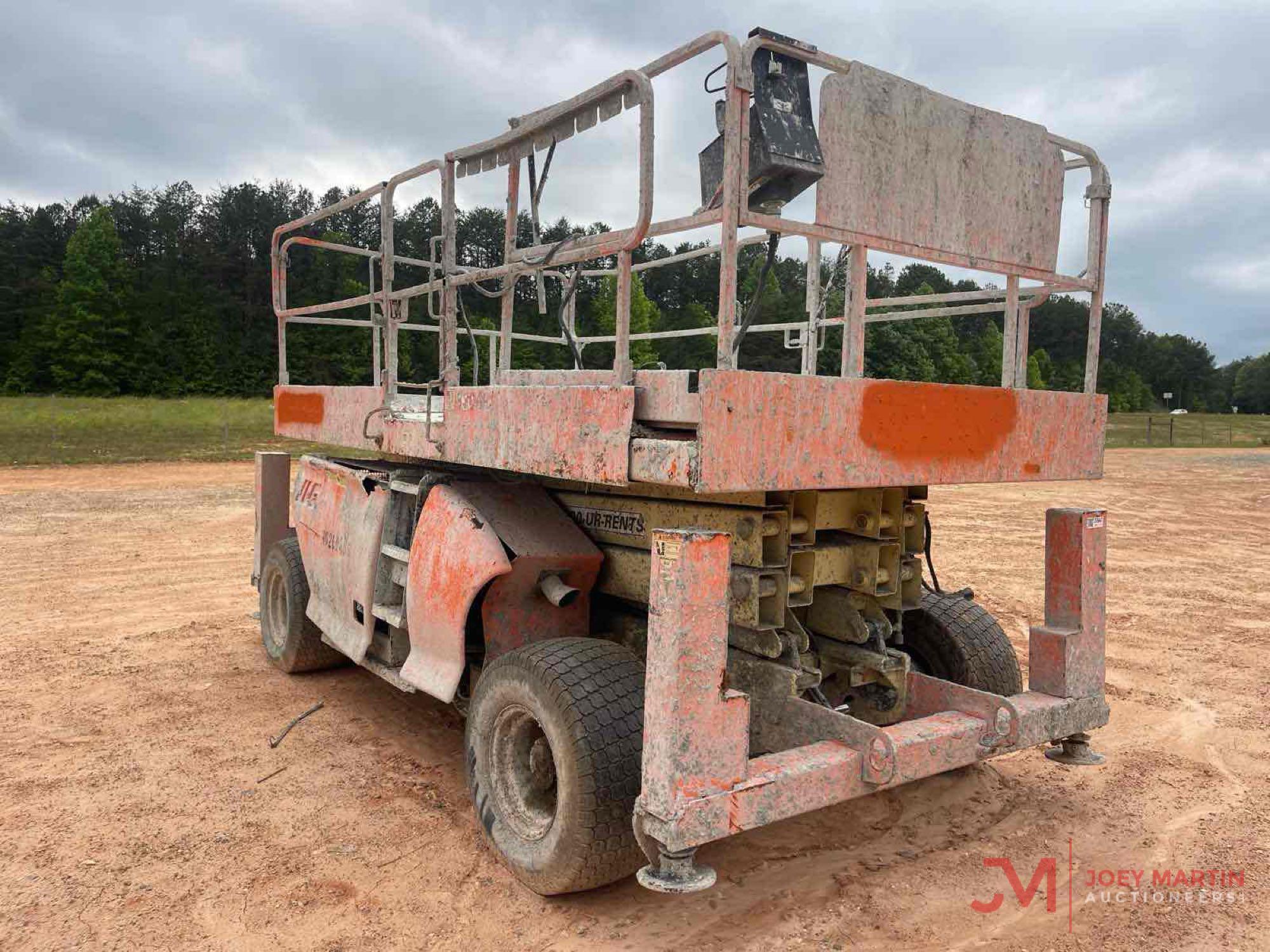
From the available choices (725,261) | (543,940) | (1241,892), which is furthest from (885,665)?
(725,261)

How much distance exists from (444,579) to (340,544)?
131 centimetres

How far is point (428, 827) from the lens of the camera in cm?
369

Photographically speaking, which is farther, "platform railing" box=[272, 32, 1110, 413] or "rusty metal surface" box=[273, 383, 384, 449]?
"rusty metal surface" box=[273, 383, 384, 449]

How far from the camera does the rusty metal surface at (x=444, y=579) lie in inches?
140

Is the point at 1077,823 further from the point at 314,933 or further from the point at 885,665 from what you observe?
the point at 314,933

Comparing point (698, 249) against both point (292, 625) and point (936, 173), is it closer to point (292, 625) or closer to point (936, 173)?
point (936, 173)

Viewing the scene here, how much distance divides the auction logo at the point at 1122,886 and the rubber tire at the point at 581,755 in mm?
1285

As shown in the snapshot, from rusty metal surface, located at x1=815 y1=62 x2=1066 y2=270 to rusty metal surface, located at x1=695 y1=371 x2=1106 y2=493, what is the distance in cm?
50

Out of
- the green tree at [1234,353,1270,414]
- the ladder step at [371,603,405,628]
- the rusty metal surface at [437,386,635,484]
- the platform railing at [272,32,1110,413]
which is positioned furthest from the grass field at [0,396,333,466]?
the green tree at [1234,353,1270,414]

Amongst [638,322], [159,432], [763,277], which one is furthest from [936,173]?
[159,432]

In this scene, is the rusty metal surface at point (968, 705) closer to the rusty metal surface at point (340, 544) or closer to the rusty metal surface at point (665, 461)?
the rusty metal surface at point (665, 461)

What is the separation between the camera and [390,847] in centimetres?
351

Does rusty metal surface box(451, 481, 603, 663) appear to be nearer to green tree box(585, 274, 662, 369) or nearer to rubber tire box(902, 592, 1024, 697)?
rubber tire box(902, 592, 1024, 697)

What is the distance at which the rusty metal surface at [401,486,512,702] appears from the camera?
354 cm
